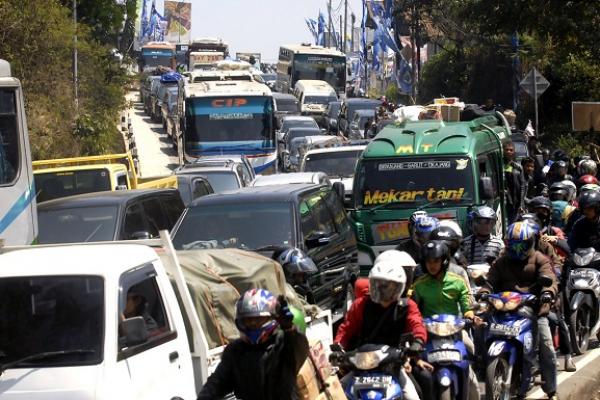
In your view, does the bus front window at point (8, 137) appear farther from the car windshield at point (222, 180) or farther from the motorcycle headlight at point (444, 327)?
the car windshield at point (222, 180)

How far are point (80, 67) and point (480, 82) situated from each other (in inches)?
713

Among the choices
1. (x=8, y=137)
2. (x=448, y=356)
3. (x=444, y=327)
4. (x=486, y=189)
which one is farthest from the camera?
(x=486, y=189)

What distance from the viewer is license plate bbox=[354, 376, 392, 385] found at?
748 centimetres

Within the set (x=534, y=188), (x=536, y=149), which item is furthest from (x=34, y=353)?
(x=536, y=149)

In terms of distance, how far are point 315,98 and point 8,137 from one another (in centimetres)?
4534

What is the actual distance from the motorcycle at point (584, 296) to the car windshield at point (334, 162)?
12136mm

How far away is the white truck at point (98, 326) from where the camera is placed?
6.59 metres

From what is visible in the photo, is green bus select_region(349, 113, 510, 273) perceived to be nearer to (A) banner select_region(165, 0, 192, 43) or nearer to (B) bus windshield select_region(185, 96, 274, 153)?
(B) bus windshield select_region(185, 96, 274, 153)

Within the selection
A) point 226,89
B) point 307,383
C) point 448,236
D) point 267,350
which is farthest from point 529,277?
point 226,89

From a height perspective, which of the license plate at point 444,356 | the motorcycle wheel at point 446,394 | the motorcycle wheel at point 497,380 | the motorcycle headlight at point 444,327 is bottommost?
the motorcycle wheel at point 497,380

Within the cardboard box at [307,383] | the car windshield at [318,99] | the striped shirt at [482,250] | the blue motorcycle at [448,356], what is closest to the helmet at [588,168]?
the striped shirt at [482,250]

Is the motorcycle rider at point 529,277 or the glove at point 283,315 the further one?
the motorcycle rider at point 529,277

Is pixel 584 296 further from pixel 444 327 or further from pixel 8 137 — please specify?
pixel 8 137

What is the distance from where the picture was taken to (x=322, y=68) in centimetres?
6316
